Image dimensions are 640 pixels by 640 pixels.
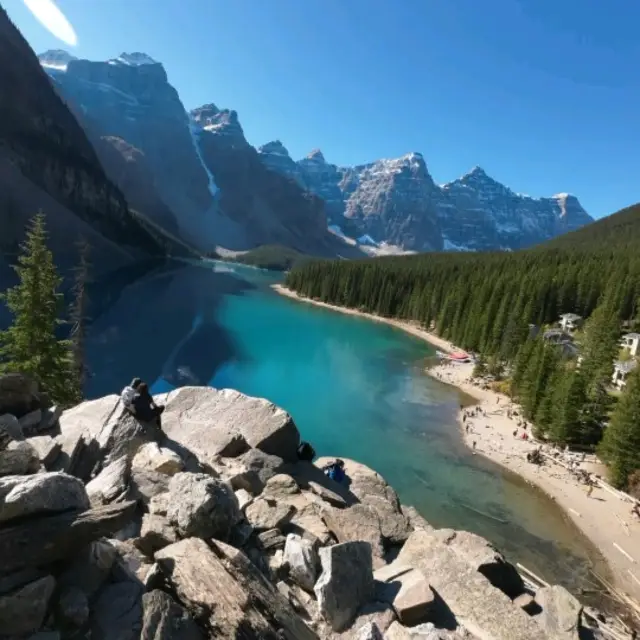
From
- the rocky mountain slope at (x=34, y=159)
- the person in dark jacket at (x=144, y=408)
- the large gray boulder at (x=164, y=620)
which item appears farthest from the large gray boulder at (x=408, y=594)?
the rocky mountain slope at (x=34, y=159)

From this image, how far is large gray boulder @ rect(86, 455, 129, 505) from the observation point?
1133cm

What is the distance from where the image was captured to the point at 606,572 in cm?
2912

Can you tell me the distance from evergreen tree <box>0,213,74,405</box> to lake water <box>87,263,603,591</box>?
24.6 meters

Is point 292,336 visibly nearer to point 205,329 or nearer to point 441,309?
point 205,329

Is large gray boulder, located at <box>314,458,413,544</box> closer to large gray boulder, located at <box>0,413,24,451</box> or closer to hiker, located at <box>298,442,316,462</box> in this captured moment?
hiker, located at <box>298,442,316,462</box>

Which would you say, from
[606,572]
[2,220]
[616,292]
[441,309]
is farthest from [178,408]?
[2,220]

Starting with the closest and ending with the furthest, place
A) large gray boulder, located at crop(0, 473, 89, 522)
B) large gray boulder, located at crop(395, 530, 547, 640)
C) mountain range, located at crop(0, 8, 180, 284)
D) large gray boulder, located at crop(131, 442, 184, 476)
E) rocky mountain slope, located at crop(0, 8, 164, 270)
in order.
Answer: large gray boulder, located at crop(0, 473, 89, 522), large gray boulder, located at crop(395, 530, 547, 640), large gray boulder, located at crop(131, 442, 184, 476), mountain range, located at crop(0, 8, 180, 284), rocky mountain slope, located at crop(0, 8, 164, 270)

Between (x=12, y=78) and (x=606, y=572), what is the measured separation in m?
233

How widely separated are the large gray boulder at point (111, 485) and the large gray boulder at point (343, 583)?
5469 mm

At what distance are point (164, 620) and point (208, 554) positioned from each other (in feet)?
5.00

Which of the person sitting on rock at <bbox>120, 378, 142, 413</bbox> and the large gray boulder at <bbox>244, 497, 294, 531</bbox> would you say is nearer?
the large gray boulder at <bbox>244, 497, 294, 531</bbox>

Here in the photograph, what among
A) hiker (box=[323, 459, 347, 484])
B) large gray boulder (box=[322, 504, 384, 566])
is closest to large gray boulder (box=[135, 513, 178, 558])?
large gray boulder (box=[322, 504, 384, 566])

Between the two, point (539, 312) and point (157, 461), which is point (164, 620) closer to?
point (157, 461)

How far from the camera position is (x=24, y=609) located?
6820 mm
